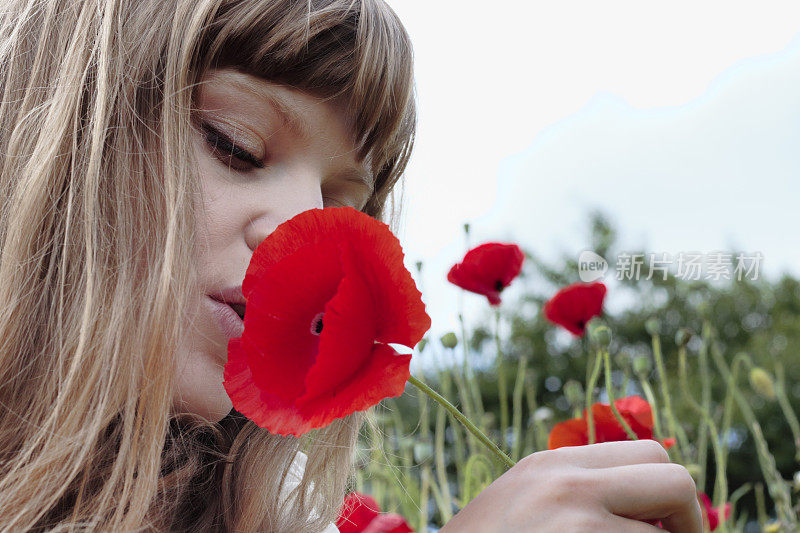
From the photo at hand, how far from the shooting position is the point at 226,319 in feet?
1.82

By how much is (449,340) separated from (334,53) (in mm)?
339

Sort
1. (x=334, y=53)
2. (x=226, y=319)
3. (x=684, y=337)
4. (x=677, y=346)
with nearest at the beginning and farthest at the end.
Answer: (x=226, y=319), (x=334, y=53), (x=684, y=337), (x=677, y=346)

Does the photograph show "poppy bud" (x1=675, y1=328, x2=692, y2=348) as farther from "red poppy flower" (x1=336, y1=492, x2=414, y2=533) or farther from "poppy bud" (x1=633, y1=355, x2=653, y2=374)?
"red poppy flower" (x1=336, y1=492, x2=414, y2=533)

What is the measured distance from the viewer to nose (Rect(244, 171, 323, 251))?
553 millimetres

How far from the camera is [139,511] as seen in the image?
52 centimetres

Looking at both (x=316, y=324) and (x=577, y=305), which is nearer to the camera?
(x=316, y=324)

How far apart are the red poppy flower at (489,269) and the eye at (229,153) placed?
0.35 m

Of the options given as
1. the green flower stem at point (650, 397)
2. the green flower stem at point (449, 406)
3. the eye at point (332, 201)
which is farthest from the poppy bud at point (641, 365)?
the green flower stem at point (449, 406)

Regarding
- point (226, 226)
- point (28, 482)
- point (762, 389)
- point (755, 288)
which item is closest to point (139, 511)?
point (28, 482)

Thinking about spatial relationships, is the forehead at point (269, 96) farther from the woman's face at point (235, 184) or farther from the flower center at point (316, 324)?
the flower center at point (316, 324)

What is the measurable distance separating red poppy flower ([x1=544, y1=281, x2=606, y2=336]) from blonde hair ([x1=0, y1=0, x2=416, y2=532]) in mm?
358

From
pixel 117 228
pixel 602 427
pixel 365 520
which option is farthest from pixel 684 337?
pixel 117 228

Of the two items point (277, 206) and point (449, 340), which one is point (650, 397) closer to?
point (449, 340)

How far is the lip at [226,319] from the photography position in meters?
0.55
